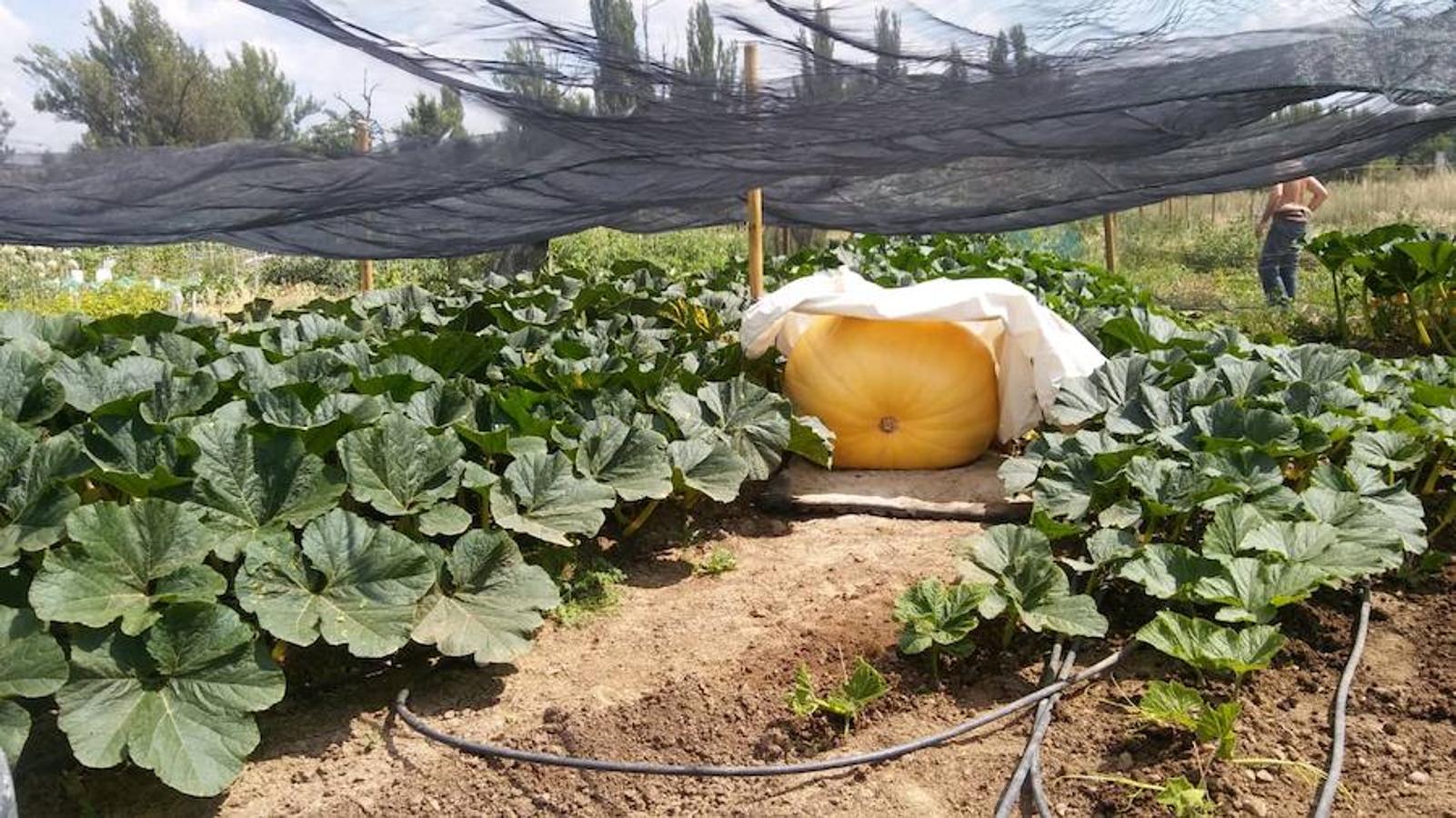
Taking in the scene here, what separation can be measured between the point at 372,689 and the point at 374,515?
1.84 ft

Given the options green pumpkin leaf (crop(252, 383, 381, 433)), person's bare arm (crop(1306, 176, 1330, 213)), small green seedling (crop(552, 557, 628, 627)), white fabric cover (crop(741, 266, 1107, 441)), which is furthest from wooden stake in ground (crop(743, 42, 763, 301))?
person's bare arm (crop(1306, 176, 1330, 213))

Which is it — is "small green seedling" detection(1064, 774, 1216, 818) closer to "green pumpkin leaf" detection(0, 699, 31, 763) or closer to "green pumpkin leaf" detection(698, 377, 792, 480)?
"green pumpkin leaf" detection(698, 377, 792, 480)

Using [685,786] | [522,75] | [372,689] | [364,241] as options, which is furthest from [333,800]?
[364,241]

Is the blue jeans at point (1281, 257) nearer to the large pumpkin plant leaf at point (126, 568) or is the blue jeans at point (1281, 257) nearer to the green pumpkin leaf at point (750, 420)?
the green pumpkin leaf at point (750, 420)

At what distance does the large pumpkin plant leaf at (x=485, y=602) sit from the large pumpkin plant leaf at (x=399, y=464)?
221 millimetres

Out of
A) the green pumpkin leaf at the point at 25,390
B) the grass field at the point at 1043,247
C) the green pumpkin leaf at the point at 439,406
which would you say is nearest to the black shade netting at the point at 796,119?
the green pumpkin leaf at the point at 439,406

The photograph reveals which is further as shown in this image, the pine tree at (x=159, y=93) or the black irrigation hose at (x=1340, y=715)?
the pine tree at (x=159, y=93)

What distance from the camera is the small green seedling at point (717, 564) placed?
3.66m

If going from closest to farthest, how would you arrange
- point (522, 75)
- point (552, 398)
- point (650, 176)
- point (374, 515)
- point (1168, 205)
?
point (374, 515) < point (552, 398) < point (522, 75) < point (650, 176) < point (1168, 205)

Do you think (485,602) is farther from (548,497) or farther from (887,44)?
(887,44)

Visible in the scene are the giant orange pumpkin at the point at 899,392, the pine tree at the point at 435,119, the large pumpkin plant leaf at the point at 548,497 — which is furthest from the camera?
the giant orange pumpkin at the point at 899,392

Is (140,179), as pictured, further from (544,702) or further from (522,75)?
(544,702)

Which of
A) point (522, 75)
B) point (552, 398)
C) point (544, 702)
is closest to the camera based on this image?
point (544, 702)

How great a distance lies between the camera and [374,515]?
10.8 ft
